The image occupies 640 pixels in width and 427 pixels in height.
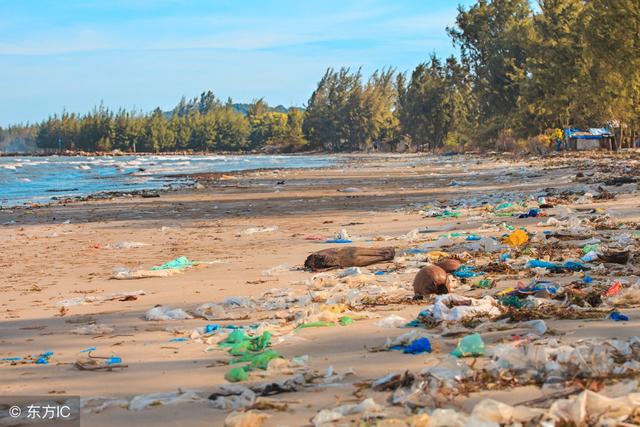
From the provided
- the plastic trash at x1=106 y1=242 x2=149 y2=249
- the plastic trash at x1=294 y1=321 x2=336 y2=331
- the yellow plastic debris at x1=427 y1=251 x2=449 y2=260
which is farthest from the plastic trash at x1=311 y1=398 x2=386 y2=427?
the plastic trash at x1=106 y1=242 x2=149 y2=249

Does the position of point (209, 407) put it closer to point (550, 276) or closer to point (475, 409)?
point (475, 409)

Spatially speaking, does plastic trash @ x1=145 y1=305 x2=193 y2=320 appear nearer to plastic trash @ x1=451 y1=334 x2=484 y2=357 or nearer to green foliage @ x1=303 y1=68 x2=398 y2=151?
plastic trash @ x1=451 y1=334 x2=484 y2=357

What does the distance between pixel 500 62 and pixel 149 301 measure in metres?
57.5

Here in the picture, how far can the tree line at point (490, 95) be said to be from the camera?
1251 inches

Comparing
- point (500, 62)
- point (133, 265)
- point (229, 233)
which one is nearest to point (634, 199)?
point (229, 233)

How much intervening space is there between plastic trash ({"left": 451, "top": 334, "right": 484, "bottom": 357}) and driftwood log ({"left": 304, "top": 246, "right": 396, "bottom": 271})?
4.12 m

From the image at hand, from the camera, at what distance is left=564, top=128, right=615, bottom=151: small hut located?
5512cm

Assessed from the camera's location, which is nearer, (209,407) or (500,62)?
(209,407)

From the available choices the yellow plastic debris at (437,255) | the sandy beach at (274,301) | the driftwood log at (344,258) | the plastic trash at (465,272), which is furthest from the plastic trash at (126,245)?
the plastic trash at (465,272)

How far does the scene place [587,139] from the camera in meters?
58.4

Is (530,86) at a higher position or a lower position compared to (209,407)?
higher

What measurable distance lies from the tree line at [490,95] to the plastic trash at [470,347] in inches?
980

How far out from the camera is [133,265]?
9.95 metres

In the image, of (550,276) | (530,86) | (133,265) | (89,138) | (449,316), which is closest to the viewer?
(449,316)
